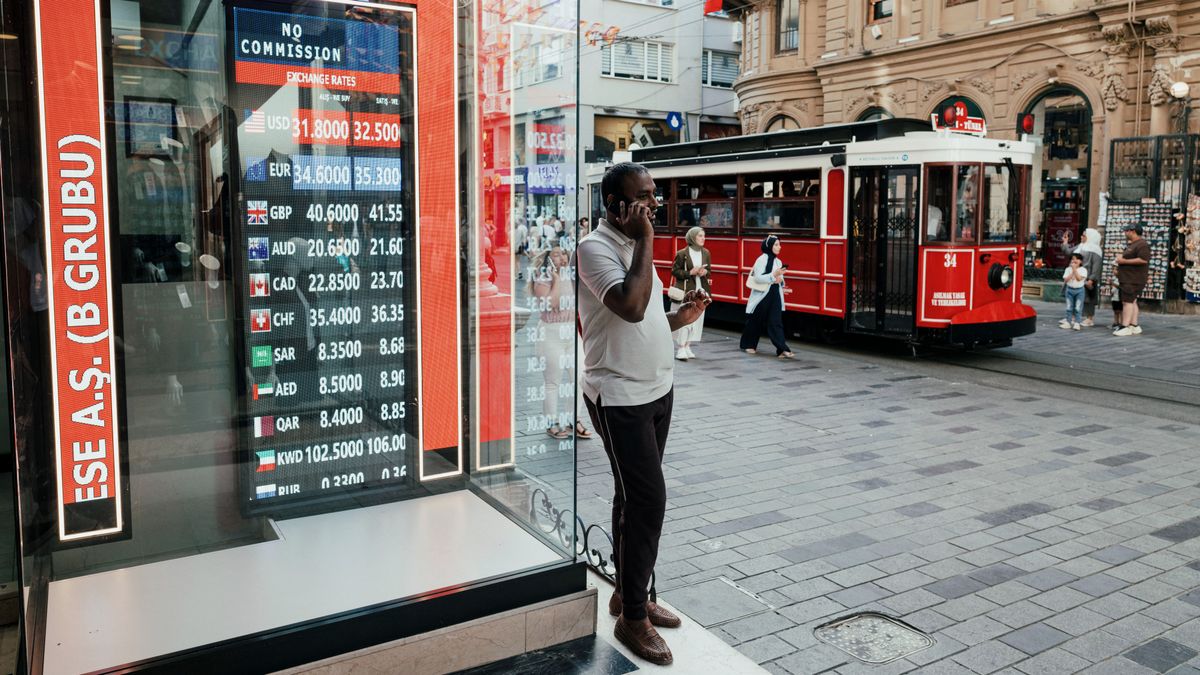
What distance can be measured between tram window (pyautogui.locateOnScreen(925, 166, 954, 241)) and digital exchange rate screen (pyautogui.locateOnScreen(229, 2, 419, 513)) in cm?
953

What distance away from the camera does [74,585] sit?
3748 millimetres

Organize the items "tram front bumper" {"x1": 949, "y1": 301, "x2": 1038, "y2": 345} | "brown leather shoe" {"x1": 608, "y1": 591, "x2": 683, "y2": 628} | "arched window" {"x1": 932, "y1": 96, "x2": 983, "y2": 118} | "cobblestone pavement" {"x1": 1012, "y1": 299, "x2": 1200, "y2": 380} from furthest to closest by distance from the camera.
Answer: "arched window" {"x1": 932, "y1": 96, "x2": 983, "y2": 118} → "cobblestone pavement" {"x1": 1012, "y1": 299, "x2": 1200, "y2": 380} → "tram front bumper" {"x1": 949, "y1": 301, "x2": 1038, "y2": 345} → "brown leather shoe" {"x1": 608, "y1": 591, "x2": 683, "y2": 628}

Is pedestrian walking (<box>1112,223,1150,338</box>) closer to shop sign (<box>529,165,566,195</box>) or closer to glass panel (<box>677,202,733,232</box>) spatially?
glass panel (<box>677,202,733,232</box>)

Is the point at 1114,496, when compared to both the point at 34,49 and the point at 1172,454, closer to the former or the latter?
the point at 1172,454

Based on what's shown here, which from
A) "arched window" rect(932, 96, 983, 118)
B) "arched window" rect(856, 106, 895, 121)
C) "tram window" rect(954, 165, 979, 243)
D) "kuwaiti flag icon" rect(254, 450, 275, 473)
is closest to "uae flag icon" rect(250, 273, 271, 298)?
"kuwaiti flag icon" rect(254, 450, 275, 473)

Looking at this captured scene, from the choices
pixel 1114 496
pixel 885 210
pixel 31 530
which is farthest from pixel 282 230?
pixel 885 210

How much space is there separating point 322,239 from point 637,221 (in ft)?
4.74

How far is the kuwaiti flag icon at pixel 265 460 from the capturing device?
4.18m

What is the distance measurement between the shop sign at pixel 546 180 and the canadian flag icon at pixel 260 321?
4.45 ft

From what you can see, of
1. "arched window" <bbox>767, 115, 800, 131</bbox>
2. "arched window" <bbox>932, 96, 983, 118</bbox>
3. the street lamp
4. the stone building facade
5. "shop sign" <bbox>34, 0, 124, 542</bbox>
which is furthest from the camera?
"arched window" <bbox>767, 115, 800, 131</bbox>

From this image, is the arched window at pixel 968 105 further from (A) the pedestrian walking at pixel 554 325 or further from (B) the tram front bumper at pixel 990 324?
(A) the pedestrian walking at pixel 554 325

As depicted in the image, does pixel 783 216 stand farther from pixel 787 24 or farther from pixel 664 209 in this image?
pixel 787 24

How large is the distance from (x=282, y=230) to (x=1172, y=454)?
7225 millimetres

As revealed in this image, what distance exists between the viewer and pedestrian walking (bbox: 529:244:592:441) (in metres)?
4.40
